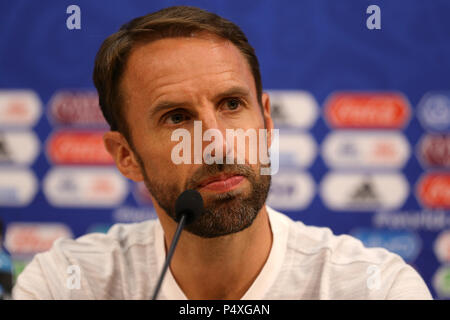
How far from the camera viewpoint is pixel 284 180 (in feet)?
5.37

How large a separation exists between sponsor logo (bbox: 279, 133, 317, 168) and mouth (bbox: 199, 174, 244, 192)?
0.61 metres

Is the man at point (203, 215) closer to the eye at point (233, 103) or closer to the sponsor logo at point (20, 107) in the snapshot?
the eye at point (233, 103)

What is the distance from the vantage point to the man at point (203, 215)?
1.10 m

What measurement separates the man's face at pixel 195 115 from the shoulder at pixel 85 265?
0.73 feet

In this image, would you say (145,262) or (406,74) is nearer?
(145,262)

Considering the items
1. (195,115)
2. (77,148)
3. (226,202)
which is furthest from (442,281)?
(77,148)

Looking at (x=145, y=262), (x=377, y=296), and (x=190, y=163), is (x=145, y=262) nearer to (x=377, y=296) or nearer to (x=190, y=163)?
(x=190, y=163)

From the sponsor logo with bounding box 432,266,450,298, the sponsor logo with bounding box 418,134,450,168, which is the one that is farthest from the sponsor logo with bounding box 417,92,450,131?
the sponsor logo with bounding box 432,266,450,298

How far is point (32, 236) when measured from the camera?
66.0 inches

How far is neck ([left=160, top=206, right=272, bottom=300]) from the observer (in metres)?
1.21

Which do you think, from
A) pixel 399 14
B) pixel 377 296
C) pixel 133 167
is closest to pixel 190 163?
A: pixel 133 167

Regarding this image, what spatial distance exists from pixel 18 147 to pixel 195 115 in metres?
0.96

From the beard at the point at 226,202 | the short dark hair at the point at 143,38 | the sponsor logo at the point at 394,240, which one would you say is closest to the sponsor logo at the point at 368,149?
the sponsor logo at the point at 394,240

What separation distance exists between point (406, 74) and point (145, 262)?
1.12 metres
